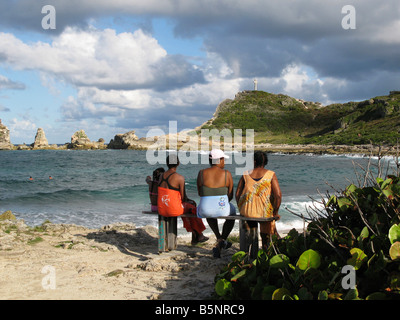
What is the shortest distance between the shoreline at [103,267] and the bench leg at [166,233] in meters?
0.14

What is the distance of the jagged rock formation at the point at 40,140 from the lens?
14716 cm

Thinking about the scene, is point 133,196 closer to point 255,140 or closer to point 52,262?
point 52,262

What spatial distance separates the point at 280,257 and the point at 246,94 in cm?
14343

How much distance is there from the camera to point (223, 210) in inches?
236

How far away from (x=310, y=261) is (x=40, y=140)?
159 metres

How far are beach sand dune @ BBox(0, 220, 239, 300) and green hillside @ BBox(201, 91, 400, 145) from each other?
5603cm

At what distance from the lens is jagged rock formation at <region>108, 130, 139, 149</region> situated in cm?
12456

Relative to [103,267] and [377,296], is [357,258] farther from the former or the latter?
[103,267]

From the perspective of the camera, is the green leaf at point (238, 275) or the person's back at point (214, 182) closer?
the green leaf at point (238, 275)

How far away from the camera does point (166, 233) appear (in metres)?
6.47

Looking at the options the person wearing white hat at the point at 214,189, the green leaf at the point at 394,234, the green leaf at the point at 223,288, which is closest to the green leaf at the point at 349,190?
the green leaf at the point at 394,234

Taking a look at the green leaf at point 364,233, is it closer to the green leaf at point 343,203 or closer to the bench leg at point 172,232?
the green leaf at point 343,203

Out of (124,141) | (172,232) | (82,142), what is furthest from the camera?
(82,142)

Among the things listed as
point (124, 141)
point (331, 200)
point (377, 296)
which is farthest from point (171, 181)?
point (124, 141)
